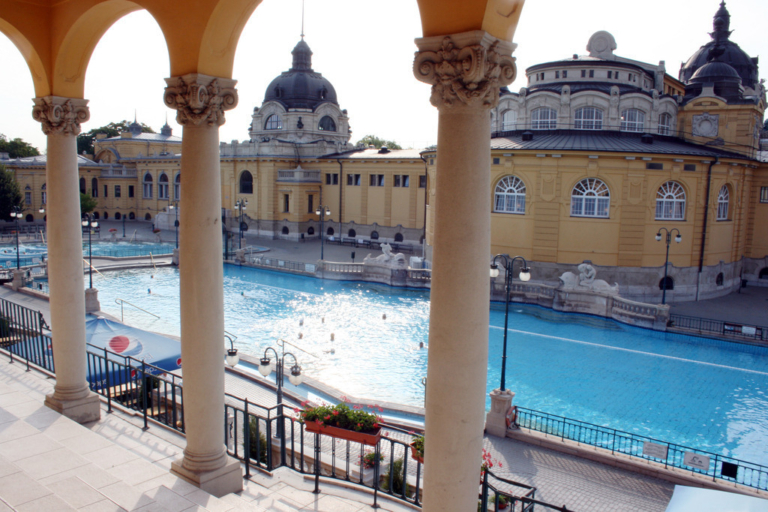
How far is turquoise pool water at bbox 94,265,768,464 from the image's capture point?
51.9 feet

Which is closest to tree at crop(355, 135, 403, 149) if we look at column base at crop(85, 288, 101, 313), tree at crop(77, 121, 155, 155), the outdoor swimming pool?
tree at crop(77, 121, 155, 155)

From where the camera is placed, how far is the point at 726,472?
10633mm

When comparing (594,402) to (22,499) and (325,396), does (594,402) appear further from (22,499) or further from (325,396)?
(22,499)

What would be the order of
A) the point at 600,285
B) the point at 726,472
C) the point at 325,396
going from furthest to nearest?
the point at 600,285, the point at 325,396, the point at 726,472

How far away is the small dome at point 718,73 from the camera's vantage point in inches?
1469

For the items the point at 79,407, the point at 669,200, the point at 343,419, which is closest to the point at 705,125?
the point at 669,200

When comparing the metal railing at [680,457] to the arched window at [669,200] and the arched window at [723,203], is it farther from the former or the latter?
the arched window at [723,203]

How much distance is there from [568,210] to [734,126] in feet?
44.6

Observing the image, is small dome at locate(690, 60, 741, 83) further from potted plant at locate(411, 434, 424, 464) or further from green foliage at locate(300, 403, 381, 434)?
green foliage at locate(300, 403, 381, 434)

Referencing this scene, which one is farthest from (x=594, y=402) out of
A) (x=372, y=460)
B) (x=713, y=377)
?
(x=372, y=460)

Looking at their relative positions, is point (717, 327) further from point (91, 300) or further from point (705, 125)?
point (91, 300)

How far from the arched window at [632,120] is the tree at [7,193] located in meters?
50.1

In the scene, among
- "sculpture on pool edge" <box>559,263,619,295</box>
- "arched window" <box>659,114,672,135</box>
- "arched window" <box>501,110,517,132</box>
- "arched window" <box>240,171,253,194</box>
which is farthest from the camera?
"arched window" <box>240,171,253,194</box>

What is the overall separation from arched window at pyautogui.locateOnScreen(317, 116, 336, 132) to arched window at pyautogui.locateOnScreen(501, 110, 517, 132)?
78.8 ft
